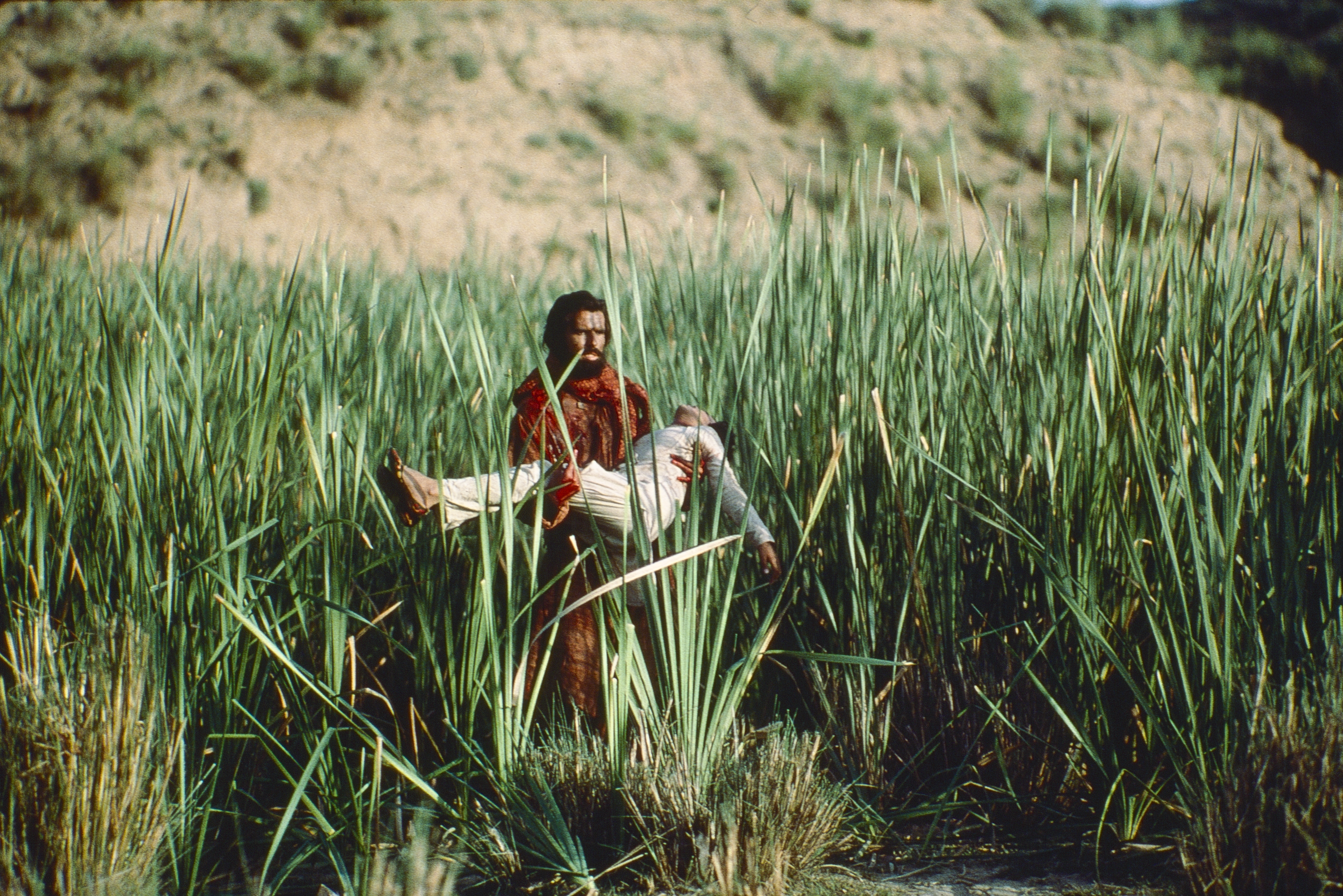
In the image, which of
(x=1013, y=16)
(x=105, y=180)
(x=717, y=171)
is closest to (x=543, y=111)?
(x=717, y=171)

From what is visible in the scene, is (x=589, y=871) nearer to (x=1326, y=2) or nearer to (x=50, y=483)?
(x=50, y=483)

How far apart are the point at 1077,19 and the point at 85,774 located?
2079 centimetres

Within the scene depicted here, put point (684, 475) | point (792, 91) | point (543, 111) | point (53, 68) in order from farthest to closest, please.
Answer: point (792, 91) → point (543, 111) → point (53, 68) → point (684, 475)

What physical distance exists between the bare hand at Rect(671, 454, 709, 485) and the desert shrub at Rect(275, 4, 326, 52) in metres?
14.8

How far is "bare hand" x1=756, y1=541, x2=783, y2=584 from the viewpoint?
5.26 feet

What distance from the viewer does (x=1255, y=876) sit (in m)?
1.20

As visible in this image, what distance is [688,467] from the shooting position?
165cm

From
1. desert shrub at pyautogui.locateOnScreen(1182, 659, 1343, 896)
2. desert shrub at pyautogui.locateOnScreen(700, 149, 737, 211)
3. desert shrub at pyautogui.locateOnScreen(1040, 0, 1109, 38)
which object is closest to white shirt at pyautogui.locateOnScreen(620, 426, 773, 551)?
desert shrub at pyautogui.locateOnScreen(1182, 659, 1343, 896)

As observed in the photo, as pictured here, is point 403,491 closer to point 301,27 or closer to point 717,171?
point 717,171

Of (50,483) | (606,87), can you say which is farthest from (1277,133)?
(50,483)

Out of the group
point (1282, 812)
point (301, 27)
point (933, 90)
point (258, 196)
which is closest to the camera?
point (1282, 812)

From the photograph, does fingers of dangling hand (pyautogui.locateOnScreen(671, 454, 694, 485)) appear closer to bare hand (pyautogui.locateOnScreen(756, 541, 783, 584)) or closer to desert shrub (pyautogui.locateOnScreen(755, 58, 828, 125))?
bare hand (pyautogui.locateOnScreen(756, 541, 783, 584))

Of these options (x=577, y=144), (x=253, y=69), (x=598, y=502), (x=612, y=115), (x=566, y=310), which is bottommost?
(x=598, y=502)

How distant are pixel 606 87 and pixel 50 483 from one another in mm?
13912
